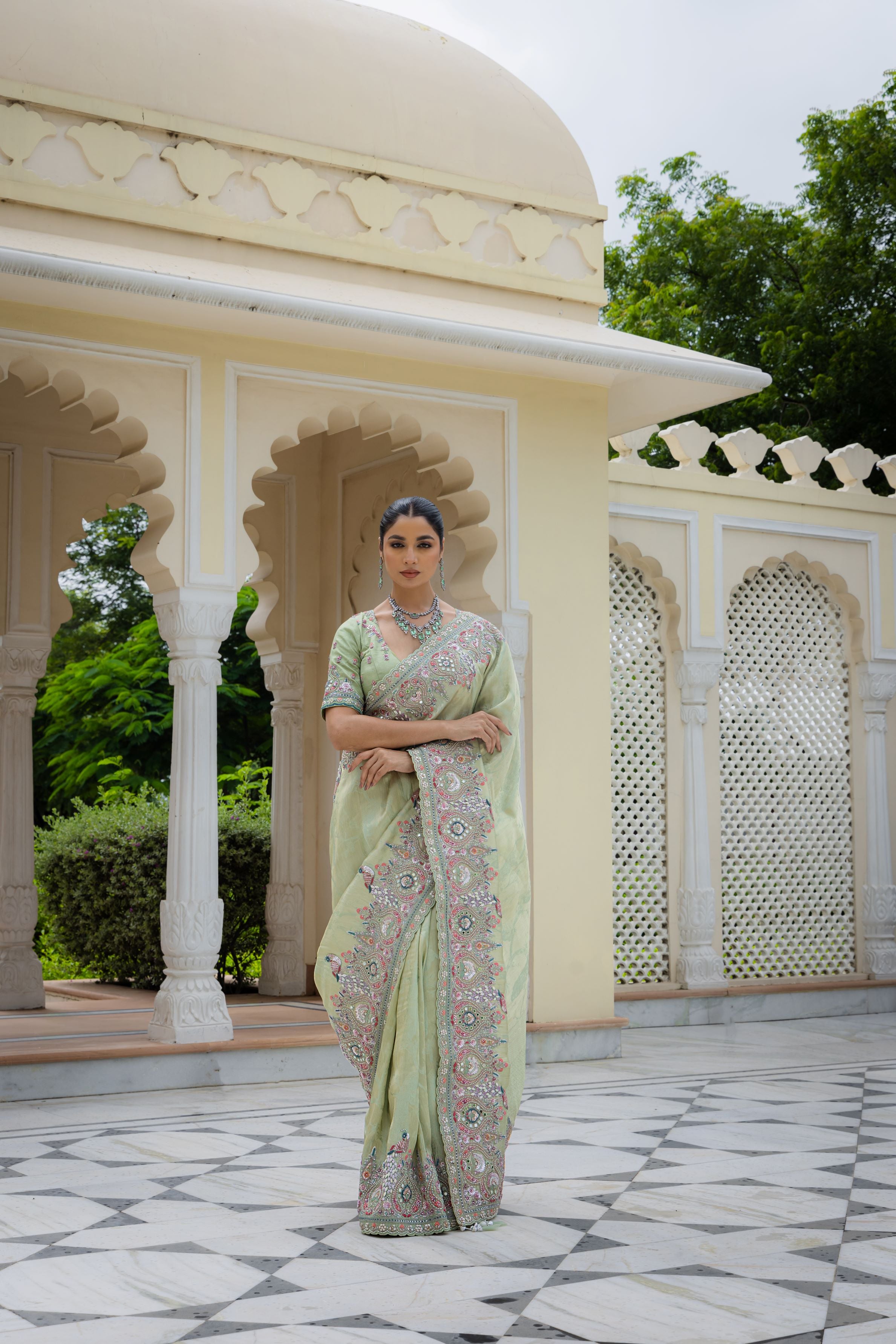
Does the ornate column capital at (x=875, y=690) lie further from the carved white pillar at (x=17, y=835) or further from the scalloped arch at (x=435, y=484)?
the carved white pillar at (x=17, y=835)

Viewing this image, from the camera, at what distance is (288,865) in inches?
287

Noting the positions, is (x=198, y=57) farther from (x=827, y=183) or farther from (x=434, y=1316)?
(x=827, y=183)

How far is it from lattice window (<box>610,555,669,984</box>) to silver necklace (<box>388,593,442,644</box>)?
3790mm

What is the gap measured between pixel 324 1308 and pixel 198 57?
173 inches

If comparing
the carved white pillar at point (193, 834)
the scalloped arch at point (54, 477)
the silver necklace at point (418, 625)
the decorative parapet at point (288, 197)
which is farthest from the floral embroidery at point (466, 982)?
the scalloped arch at point (54, 477)

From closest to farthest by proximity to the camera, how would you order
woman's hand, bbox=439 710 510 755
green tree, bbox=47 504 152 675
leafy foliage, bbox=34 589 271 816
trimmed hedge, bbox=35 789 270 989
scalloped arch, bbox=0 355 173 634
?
1. woman's hand, bbox=439 710 510 755
2. scalloped arch, bbox=0 355 173 634
3. trimmed hedge, bbox=35 789 270 989
4. leafy foliage, bbox=34 589 271 816
5. green tree, bbox=47 504 152 675

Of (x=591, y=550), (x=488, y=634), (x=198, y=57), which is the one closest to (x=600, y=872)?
(x=591, y=550)

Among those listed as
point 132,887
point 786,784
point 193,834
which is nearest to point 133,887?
point 132,887

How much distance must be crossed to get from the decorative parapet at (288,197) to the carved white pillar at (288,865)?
233cm

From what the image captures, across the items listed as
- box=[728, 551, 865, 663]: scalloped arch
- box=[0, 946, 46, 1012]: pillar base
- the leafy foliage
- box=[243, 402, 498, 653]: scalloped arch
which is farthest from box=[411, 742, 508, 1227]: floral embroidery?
the leafy foliage

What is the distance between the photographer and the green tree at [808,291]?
13.7 m

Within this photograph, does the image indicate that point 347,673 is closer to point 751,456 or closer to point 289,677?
point 289,677

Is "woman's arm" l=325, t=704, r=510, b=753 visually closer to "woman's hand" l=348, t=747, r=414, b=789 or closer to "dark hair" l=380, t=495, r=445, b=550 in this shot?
"woman's hand" l=348, t=747, r=414, b=789

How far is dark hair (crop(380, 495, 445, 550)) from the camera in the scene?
3336 millimetres
